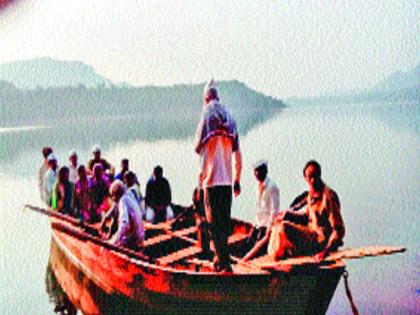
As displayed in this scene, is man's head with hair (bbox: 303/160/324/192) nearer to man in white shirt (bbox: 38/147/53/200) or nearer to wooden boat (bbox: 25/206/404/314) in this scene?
wooden boat (bbox: 25/206/404/314)

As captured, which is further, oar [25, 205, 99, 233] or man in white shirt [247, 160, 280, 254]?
oar [25, 205, 99, 233]

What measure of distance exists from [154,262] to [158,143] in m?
6.34

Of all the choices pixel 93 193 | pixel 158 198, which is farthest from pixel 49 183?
pixel 158 198

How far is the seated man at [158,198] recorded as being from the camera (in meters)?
3.36

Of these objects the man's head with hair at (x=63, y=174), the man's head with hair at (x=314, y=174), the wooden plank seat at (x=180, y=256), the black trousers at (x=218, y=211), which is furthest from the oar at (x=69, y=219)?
the man's head with hair at (x=314, y=174)

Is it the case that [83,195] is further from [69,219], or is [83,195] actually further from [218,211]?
[218,211]

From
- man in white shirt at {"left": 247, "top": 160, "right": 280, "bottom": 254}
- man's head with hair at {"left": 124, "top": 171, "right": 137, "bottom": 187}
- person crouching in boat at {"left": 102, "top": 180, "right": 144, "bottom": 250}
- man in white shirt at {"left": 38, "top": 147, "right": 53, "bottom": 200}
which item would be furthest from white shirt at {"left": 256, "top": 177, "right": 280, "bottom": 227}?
man in white shirt at {"left": 38, "top": 147, "right": 53, "bottom": 200}

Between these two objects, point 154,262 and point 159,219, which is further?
point 159,219

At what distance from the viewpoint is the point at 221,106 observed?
2121mm

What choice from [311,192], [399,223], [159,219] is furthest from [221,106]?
[399,223]

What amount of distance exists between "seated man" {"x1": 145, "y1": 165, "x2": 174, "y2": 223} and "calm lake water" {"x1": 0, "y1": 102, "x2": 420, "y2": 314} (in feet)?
2.25

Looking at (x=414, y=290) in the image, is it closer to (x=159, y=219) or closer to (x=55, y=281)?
(x=159, y=219)

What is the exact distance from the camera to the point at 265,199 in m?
2.60

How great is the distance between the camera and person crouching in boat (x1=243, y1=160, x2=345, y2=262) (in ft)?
6.89
